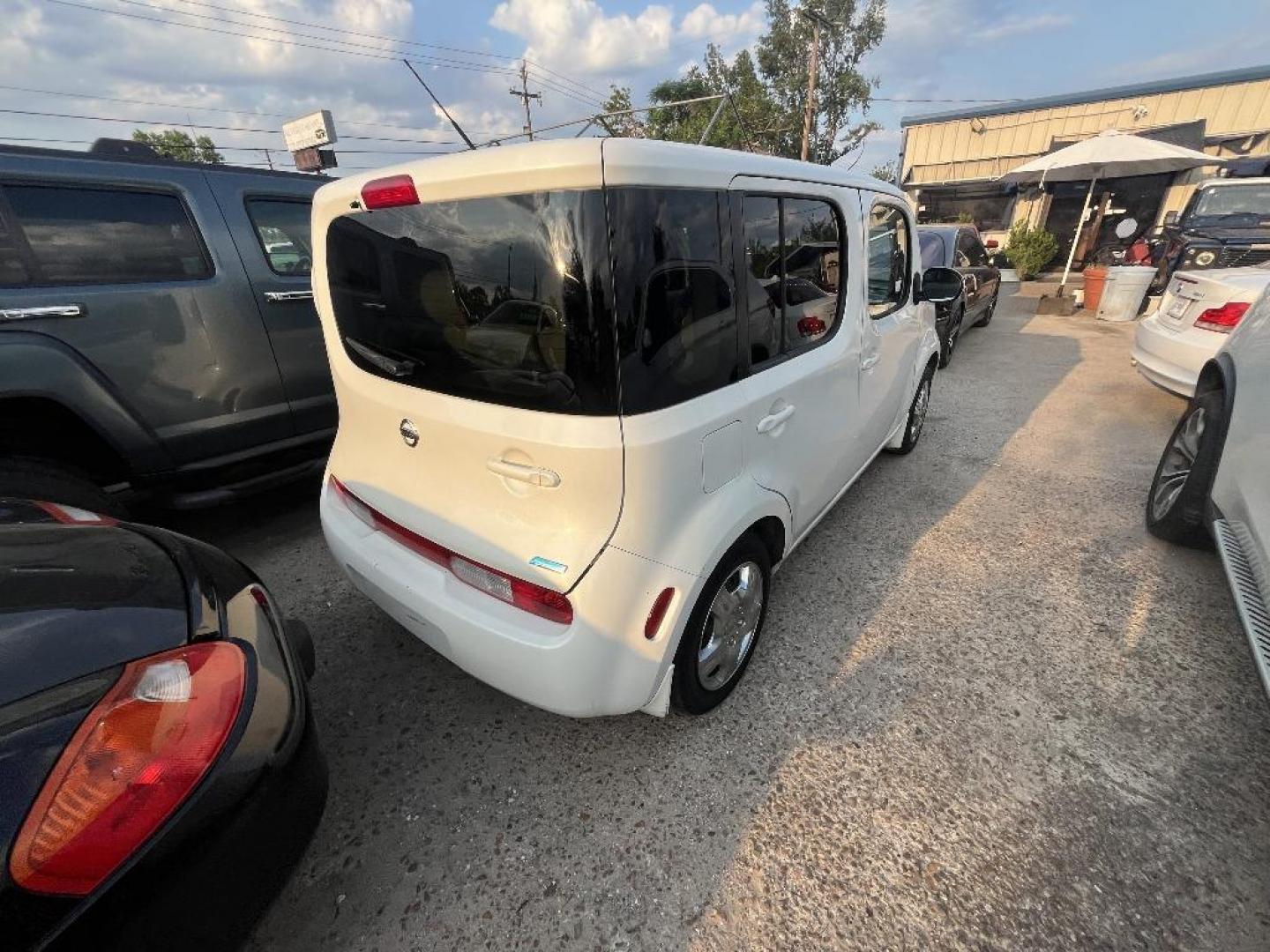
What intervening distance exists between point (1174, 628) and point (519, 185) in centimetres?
315

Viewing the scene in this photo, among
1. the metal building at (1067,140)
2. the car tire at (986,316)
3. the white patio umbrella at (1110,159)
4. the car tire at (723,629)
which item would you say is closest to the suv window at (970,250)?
the car tire at (986,316)

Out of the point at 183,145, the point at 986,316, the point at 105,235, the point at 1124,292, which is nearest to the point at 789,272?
the point at 105,235

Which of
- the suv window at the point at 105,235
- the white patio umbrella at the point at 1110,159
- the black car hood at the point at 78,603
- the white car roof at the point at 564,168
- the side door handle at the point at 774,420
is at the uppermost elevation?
the white patio umbrella at the point at 1110,159

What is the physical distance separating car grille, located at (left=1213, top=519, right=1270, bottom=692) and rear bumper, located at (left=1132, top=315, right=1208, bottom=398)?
6.69 ft

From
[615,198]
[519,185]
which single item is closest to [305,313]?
→ [519,185]

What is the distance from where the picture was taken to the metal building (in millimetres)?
14289

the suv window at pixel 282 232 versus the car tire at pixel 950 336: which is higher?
the suv window at pixel 282 232

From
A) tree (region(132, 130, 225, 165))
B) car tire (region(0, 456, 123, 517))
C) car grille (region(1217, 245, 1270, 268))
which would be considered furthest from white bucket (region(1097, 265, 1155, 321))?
tree (region(132, 130, 225, 165))

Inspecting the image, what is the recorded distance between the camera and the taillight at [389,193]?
156 cm

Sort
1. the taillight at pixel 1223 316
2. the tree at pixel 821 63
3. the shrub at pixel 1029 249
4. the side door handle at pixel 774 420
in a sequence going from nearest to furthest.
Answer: the side door handle at pixel 774 420 → the taillight at pixel 1223 316 → the shrub at pixel 1029 249 → the tree at pixel 821 63

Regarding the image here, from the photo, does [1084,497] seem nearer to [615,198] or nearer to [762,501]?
[762,501]

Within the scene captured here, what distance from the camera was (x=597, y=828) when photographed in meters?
1.71

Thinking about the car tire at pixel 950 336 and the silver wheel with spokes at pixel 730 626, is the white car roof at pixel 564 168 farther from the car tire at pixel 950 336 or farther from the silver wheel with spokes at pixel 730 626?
the car tire at pixel 950 336

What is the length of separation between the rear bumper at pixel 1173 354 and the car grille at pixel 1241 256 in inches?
208
